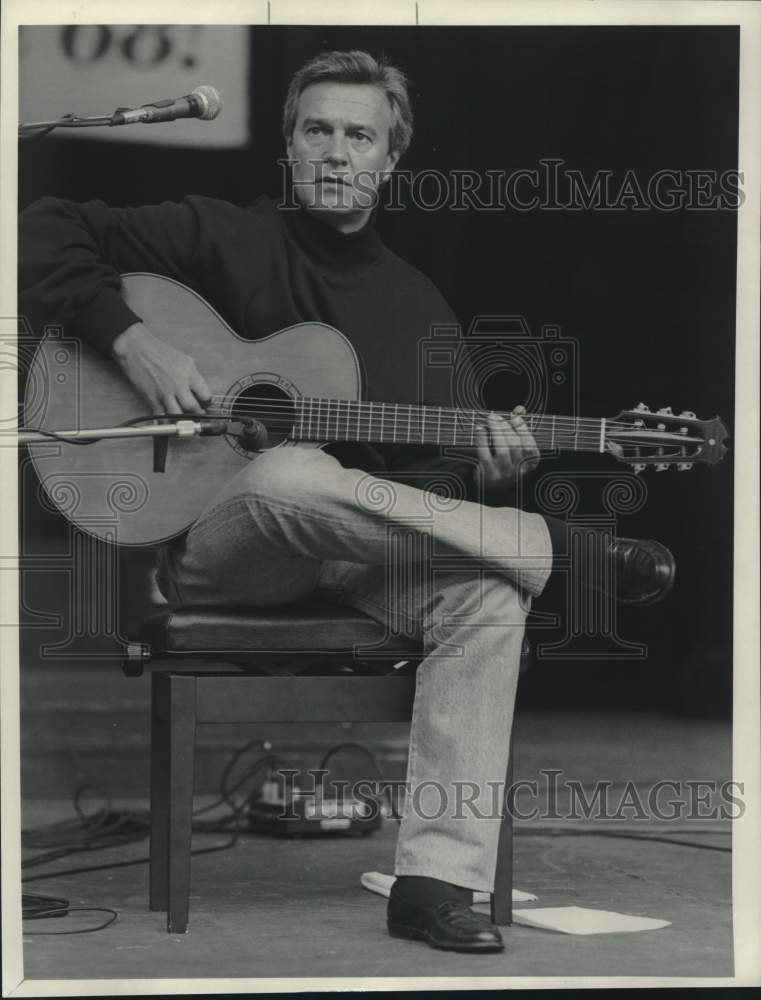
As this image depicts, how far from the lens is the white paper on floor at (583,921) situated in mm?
2568

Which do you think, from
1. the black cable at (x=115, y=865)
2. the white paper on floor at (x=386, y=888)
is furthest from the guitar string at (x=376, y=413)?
the black cable at (x=115, y=865)

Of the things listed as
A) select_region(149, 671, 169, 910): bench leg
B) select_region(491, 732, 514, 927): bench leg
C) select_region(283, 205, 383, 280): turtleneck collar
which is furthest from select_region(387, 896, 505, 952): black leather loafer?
select_region(283, 205, 383, 280): turtleneck collar

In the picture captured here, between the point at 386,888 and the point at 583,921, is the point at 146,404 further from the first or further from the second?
the point at 583,921

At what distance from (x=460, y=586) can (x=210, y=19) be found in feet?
3.37

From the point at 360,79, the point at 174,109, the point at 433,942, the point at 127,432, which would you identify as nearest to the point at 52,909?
the point at 433,942

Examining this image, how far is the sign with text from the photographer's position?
8.48 feet

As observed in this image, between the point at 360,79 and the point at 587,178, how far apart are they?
0.44 metres

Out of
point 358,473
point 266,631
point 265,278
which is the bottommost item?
point 266,631

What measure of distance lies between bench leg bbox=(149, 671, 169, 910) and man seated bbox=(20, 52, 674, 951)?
19 cm

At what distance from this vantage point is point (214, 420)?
2691mm

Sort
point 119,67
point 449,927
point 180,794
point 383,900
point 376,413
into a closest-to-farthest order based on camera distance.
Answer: point 449,927 → point 180,794 → point 119,67 → point 376,413 → point 383,900

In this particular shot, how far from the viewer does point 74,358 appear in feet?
8.76

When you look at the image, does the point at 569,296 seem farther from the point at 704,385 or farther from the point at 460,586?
the point at 460,586

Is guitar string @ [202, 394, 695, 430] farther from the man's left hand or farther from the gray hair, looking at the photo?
the gray hair
